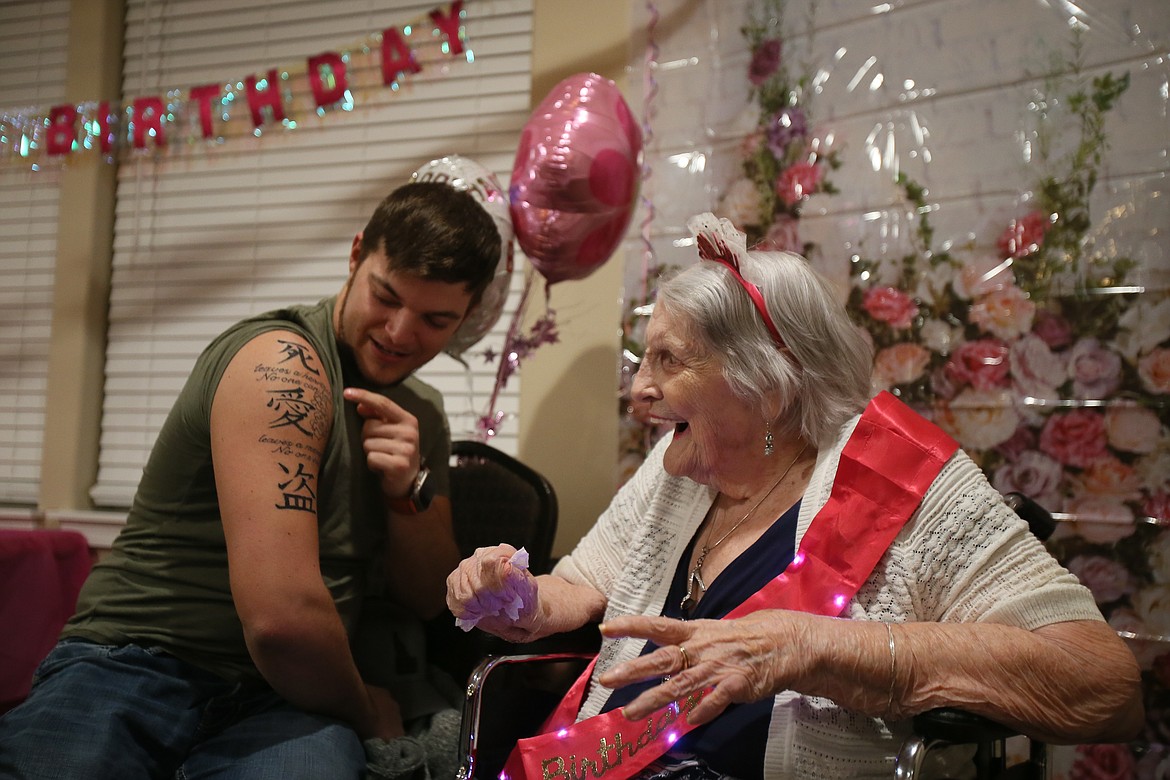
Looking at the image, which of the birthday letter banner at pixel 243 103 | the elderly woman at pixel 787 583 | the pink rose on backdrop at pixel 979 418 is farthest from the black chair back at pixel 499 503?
the birthday letter banner at pixel 243 103

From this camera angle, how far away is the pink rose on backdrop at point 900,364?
205cm

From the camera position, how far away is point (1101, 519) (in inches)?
72.2

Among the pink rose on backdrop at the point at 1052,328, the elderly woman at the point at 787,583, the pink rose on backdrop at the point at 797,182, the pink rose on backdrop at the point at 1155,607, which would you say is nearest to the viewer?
the elderly woman at the point at 787,583

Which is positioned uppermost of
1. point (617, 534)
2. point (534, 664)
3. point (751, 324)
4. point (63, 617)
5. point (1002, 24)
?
point (1002, 24)

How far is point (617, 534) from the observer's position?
173cm

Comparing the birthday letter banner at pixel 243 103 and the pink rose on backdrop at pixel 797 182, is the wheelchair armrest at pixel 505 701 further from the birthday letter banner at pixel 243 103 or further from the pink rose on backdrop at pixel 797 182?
the birthday letter banner at pixel 243 103

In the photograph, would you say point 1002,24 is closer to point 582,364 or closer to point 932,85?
point 932,85

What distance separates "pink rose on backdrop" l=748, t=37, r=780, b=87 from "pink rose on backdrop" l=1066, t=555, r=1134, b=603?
Answer: 1405mm

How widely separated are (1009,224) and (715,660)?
4.45ft

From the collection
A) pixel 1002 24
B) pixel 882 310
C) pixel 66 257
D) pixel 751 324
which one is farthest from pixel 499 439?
pixel 66 257

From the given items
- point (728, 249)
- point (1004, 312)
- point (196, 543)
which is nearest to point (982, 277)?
point (1004, 312)

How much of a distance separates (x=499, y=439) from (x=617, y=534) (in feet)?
3.52

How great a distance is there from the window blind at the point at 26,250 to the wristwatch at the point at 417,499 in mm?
2350

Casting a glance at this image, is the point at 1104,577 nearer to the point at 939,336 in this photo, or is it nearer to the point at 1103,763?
the point at 1103,763
